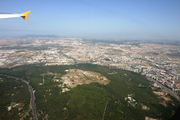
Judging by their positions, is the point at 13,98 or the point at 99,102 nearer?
the point at 99,102

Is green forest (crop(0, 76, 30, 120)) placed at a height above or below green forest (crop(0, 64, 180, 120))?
below

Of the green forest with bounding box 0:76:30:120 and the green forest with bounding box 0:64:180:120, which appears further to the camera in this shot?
the green forest with bounding box 0:64:180:120

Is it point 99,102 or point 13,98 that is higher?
point 99,102

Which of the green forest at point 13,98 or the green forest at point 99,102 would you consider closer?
the green forest at point 13,98

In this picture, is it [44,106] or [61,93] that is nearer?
[44,106]

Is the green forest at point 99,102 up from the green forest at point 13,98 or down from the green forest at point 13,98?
up

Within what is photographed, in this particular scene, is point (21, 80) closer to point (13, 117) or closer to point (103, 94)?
point (13, 117)

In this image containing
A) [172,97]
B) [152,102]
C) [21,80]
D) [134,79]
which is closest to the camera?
[152,102]

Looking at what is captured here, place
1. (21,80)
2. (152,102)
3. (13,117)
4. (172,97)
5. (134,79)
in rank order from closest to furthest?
1. (13,117)
2. (152,102)
3. (172,97)
4. (21,80)
5. (134,79)

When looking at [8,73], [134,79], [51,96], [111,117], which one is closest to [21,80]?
[8,73]

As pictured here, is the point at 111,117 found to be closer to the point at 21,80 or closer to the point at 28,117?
the point at 28,117

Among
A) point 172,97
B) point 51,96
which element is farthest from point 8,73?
point 172,97
